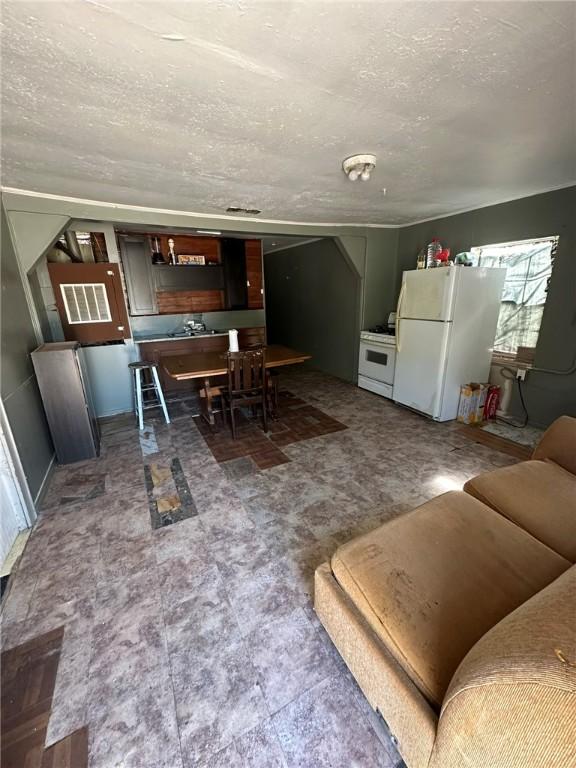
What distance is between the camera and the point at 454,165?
7.24 ft

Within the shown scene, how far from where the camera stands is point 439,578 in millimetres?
1116

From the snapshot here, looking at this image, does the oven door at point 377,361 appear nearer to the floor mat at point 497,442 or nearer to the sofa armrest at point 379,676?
the floor mat at point 497,442

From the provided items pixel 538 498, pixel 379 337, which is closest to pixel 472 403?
pixel 379 337

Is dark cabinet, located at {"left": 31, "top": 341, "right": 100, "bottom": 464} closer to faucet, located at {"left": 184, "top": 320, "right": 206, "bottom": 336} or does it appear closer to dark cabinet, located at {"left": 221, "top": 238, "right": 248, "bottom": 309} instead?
faucet, located at {"left": 184, "top": 320, "right": 206, "bottom": 336}

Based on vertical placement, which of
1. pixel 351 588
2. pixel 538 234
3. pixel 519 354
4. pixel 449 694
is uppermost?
pixel 538 234

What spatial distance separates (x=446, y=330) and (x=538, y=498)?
6.96 ft

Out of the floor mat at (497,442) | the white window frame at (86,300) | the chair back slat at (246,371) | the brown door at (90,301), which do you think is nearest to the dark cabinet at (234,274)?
the brown door at (90,301)

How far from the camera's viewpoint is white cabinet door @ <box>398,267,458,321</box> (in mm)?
3139

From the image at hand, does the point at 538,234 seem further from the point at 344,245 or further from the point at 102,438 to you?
the point at 102,438

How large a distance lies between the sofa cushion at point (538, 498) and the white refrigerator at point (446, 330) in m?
1.75

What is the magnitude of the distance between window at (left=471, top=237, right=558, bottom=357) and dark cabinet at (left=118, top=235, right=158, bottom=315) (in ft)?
14.4

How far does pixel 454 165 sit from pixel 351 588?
9.20 feet

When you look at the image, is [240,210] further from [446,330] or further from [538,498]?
[538,498]

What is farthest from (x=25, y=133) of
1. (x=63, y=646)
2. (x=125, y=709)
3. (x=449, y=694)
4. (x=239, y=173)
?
(x=449, y=694)
